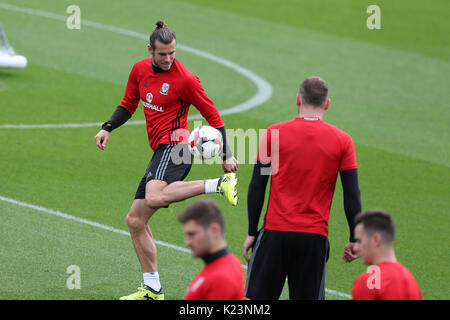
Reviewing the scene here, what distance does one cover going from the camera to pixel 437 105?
17641 mm

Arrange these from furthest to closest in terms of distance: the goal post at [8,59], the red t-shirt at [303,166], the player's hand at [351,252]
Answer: the goal post at [8,59] → the player's hand at [351,252] → the red t-shirt at [303,166]

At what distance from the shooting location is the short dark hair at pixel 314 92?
581cm

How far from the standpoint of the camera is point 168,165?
764cm

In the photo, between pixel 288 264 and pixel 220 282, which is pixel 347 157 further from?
pixel 220 282

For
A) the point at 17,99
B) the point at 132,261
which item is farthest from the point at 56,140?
the point at 132,261

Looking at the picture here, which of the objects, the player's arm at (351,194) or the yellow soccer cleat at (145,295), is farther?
the yellow soccer cleat at (145,295)

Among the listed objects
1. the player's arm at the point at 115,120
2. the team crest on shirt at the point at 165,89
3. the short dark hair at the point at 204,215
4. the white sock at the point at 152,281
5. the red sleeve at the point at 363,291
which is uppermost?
the team crest on shirt at the point at 165,89

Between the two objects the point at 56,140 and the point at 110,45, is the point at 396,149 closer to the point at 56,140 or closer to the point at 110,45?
the point at 56,140

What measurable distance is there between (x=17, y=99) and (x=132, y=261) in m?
7.45

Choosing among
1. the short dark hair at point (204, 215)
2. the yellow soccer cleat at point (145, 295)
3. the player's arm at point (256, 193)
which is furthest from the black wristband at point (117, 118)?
the short dark hair at point (204, 215)

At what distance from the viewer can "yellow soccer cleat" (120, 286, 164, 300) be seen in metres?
7.53

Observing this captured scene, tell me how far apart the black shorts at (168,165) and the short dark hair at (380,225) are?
9.66 ft

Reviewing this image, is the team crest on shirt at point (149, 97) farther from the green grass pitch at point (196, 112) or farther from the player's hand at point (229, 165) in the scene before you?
the green grass pitch at point (196, 112)

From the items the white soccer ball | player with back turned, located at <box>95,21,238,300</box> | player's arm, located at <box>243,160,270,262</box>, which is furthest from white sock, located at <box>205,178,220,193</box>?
player's arm, located at <box>243,160,270,262</box>
